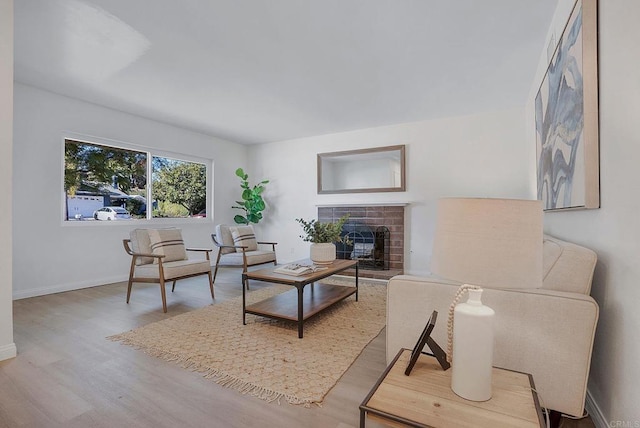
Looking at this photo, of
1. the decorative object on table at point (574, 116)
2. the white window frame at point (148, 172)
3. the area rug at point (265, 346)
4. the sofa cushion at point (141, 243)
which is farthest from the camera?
the white window frame at point (148, 172)

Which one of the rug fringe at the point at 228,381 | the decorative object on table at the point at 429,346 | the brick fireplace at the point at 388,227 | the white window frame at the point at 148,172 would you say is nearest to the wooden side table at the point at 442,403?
the decorative object on table at the point at 429,346

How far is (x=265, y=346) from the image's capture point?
85.8 inches

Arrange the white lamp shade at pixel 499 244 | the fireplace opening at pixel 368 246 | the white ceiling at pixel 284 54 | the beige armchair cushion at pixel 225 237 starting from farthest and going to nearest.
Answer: the fireplace opening at pixel 368 246 < the beige armchair cushion at pixel 225 237 < the white ceiling at pixel 284 54 < the white lamp shade at pixel 499 244

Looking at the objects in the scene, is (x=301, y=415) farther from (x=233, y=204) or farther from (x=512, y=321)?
(x=233, y=204)

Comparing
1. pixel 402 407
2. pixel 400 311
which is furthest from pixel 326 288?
pixel 402 407

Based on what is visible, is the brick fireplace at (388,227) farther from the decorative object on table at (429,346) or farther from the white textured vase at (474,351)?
the white textured vase at (474,351)

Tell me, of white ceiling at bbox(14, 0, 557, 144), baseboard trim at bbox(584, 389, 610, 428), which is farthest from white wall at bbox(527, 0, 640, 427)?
white ceiling at bbox(14, 0, 557, 144)

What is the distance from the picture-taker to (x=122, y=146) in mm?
4367

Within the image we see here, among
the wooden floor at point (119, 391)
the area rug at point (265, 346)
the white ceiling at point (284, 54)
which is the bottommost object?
the wooden floor at point (119, 391)

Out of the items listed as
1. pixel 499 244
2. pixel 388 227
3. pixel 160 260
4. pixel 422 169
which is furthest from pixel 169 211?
pixel 499 244

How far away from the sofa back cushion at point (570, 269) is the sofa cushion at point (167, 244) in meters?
3.40

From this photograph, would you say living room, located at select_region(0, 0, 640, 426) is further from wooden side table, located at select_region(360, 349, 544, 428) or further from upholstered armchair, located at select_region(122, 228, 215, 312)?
upholstered armchair, located at select_region(122, 228, 215, 312)

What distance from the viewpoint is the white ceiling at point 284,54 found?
2.17 m

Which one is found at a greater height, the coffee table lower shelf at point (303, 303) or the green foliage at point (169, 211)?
the green foliage at point (169, 211)
